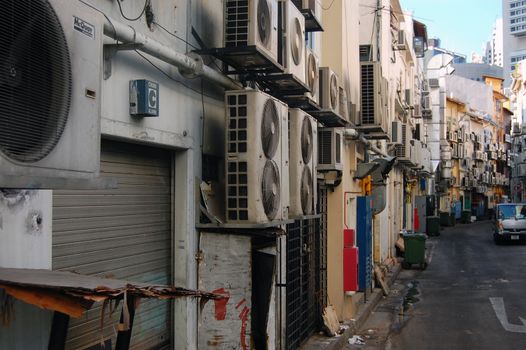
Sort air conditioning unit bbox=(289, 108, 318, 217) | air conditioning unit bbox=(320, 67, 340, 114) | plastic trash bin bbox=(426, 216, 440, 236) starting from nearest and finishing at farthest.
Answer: air conditioning unit bbox=(289, 108, 318, 217)
air conditioning unit bbox=(320, 67, 340, 114)
plastic trash bin bbox=(426, 216, 440, 236)

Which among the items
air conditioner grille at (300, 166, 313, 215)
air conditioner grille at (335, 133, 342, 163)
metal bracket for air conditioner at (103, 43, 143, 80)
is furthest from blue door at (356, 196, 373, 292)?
metal bracket for air conditioner at (103, 43, 143, 80)

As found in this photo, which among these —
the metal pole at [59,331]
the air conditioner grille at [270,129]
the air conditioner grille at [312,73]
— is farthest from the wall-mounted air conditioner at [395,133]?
the metal pole at [59,331]

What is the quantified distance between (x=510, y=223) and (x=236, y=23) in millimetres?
27051

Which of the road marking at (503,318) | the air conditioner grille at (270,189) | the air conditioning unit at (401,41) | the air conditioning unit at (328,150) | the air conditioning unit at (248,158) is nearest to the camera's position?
the air conditioning unit at (248,158)

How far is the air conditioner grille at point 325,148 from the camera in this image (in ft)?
32.4

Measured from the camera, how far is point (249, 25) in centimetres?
520

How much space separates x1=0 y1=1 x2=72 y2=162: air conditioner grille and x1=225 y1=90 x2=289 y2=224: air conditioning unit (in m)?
2.80

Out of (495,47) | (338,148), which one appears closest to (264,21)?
(338,148)

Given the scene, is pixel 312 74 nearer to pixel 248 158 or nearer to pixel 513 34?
pixel 248 158

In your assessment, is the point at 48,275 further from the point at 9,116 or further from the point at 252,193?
the point at 252,193

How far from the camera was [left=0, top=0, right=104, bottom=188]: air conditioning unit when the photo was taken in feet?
7.68

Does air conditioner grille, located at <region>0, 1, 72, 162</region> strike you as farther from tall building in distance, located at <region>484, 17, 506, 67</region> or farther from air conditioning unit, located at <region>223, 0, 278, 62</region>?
tall building in distance, located at <region>484, 17, 506, 67</region>

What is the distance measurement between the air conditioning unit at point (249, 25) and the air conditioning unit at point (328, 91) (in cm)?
355

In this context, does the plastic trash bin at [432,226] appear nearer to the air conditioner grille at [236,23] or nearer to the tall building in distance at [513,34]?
the air conditioner grille at [236,23]
